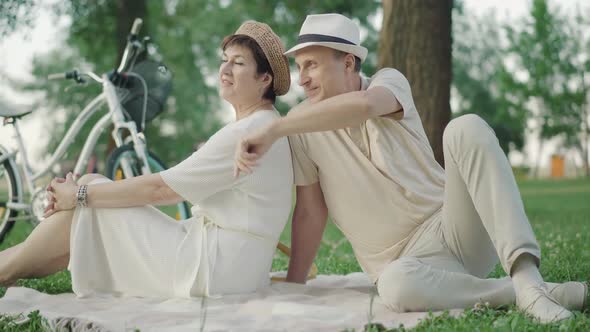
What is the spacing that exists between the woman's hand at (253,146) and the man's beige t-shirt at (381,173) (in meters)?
0.47

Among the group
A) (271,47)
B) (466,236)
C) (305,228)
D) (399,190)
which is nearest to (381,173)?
(399,190)

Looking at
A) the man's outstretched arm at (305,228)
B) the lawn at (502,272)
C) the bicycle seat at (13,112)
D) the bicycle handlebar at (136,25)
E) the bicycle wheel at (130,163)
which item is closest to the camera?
the lawn at (502,272)

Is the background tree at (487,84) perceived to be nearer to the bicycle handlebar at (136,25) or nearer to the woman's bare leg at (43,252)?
the bicycle handlebar at (136,25)

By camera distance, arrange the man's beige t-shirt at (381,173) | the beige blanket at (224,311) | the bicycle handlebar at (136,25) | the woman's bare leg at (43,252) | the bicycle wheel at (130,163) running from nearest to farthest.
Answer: the beige blanket at (224,311)
the man's beige t-shirt at (381,173)
the woman's bare leg at (43,252)
the bicycle wheel at (130,163)
the bicycle handlebar at (136,25)

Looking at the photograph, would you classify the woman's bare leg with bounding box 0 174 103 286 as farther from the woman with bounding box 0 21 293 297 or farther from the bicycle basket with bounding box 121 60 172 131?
the bicycle basket with bounding box 121 60 172 131

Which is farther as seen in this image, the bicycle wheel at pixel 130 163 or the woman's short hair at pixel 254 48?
the bicycle wheel at pixel 130 163

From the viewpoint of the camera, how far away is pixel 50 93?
3584cm

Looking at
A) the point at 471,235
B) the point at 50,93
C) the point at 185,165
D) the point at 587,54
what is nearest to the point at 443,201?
the point at 471,235

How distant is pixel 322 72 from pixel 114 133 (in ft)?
10.9

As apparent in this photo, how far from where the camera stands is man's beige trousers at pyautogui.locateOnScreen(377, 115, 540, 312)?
3016mm

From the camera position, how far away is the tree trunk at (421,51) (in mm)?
8391

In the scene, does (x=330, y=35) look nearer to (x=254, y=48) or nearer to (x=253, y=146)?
(x=254, y=48)

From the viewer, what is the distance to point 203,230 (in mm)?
3486

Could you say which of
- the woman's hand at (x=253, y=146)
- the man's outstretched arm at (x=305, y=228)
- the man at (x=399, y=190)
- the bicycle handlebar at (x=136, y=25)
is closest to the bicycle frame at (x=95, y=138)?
the bicycle handlebar at (x=136, y=25)
